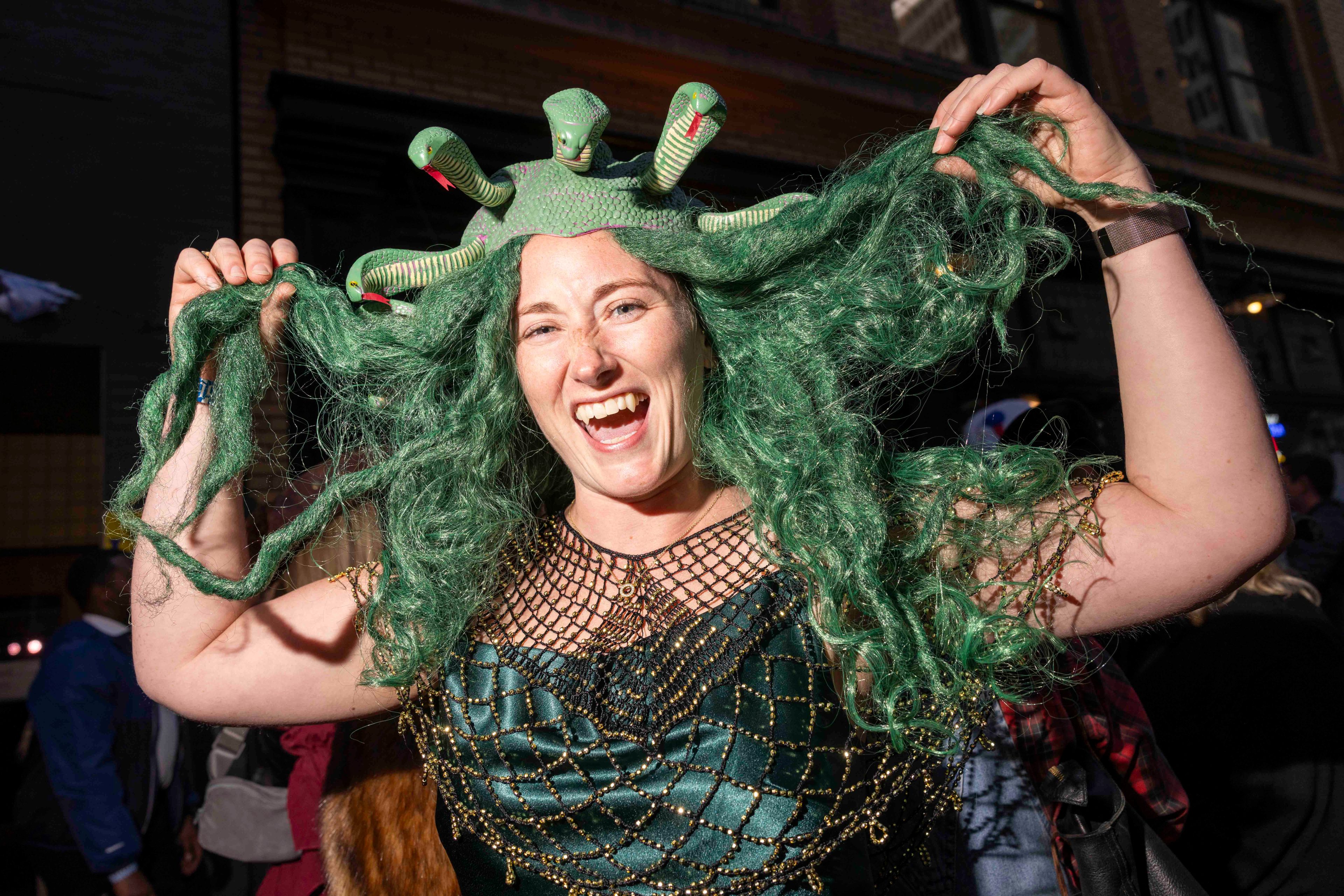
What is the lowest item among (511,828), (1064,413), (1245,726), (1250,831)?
(1250,831)

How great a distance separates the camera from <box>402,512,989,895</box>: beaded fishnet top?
1.53 meters

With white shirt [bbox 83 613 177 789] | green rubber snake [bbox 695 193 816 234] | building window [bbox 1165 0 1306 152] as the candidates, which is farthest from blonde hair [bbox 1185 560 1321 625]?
building window [bbox 1165 0 1306 152]

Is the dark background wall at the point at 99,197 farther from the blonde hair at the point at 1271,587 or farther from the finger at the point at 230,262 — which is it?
the blonde hair at the point at 1271,587

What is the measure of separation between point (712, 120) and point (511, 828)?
1.35 m

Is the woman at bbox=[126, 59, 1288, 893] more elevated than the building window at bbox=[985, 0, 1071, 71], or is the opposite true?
the building window at bbox=[985, 0, 1071, 71]

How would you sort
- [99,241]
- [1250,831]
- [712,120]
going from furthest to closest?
[99,241]
[1250,831]
[712,120]

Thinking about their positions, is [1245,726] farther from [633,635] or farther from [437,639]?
[437,639]

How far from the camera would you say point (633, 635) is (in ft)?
5.51

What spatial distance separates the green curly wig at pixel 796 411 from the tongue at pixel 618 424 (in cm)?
17

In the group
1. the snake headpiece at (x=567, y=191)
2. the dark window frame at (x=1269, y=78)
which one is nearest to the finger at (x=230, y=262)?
the snake headpiece at (x=567, y=191)

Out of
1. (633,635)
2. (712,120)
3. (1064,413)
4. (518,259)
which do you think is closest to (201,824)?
(633,635)

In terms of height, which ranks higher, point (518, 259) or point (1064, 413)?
point (518, 259)

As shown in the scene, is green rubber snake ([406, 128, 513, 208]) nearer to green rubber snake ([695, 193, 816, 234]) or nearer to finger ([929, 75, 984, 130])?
green rubber snake ([695, 193, 816, 234])

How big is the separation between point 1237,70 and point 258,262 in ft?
43.4
